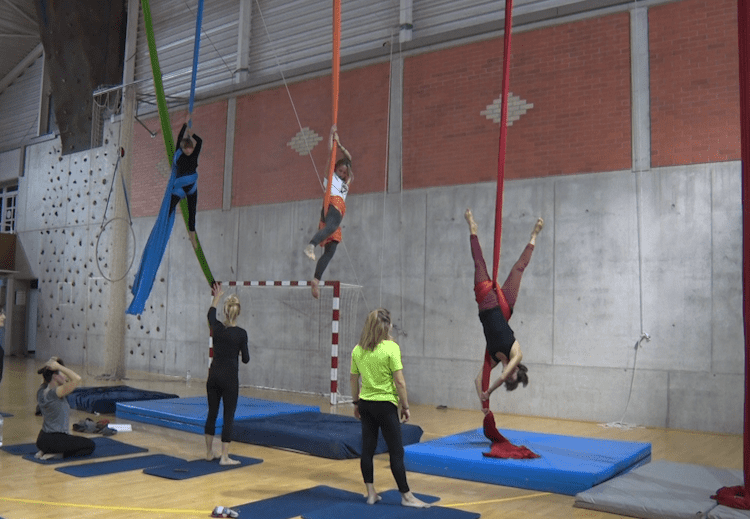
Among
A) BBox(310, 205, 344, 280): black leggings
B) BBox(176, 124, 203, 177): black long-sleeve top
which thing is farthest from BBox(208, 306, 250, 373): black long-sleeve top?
BBox(176, 124, 203, 177): black long-sleeve top

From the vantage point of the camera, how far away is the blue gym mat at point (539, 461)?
16.8 feet

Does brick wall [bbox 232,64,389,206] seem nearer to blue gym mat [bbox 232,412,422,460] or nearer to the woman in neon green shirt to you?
blue gym mat [bbox 232,412,422,460]

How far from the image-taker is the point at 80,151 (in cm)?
1566

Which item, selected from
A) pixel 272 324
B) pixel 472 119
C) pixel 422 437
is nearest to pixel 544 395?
pixel 422 437

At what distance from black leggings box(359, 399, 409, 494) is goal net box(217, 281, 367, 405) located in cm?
580

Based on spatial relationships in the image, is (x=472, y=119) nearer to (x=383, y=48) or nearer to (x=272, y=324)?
(x=383, y=48)

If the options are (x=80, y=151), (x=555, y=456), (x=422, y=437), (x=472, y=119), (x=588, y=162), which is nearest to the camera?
(x=555, y=456)

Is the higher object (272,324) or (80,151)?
(80,151)

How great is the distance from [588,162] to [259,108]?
6.21 m

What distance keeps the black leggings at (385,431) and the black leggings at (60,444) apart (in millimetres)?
2810

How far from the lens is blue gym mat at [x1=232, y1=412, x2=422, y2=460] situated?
6355mm

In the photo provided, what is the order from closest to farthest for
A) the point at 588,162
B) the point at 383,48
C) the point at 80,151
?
the point at 588,162, the point at 383,48, the point at 80,151

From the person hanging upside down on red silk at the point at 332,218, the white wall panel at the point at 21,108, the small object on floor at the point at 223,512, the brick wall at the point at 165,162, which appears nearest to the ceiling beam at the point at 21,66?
the white wall panel at the point at 21,108

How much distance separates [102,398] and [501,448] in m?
5.56
